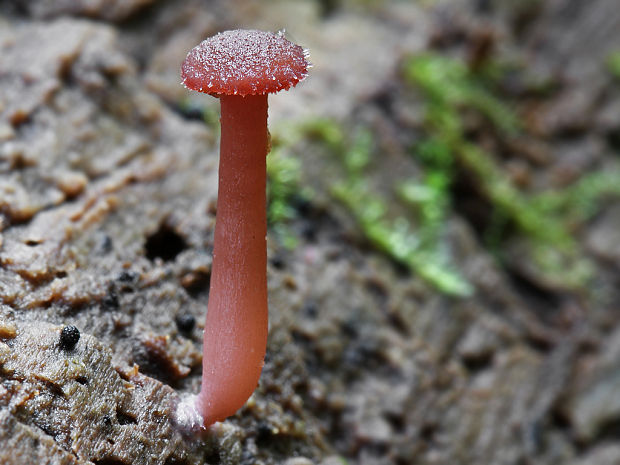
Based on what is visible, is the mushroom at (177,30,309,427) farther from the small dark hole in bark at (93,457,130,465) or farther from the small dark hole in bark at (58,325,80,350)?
the small dark hole in bark at (58,325,80,350)

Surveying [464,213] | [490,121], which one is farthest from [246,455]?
[490,121]

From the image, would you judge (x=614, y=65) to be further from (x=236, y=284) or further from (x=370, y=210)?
(x=236, y=284)

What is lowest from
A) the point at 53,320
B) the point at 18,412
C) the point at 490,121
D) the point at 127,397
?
the point at 18,412

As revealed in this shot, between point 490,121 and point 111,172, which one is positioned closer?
point 111,172

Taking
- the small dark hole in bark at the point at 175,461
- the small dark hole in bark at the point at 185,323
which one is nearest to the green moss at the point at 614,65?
the small dark hole in bark at the point at 185,323

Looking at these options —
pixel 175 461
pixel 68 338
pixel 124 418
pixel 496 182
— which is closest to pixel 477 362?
pixel 496 182

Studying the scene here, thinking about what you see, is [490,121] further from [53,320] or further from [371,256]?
[53,320]
